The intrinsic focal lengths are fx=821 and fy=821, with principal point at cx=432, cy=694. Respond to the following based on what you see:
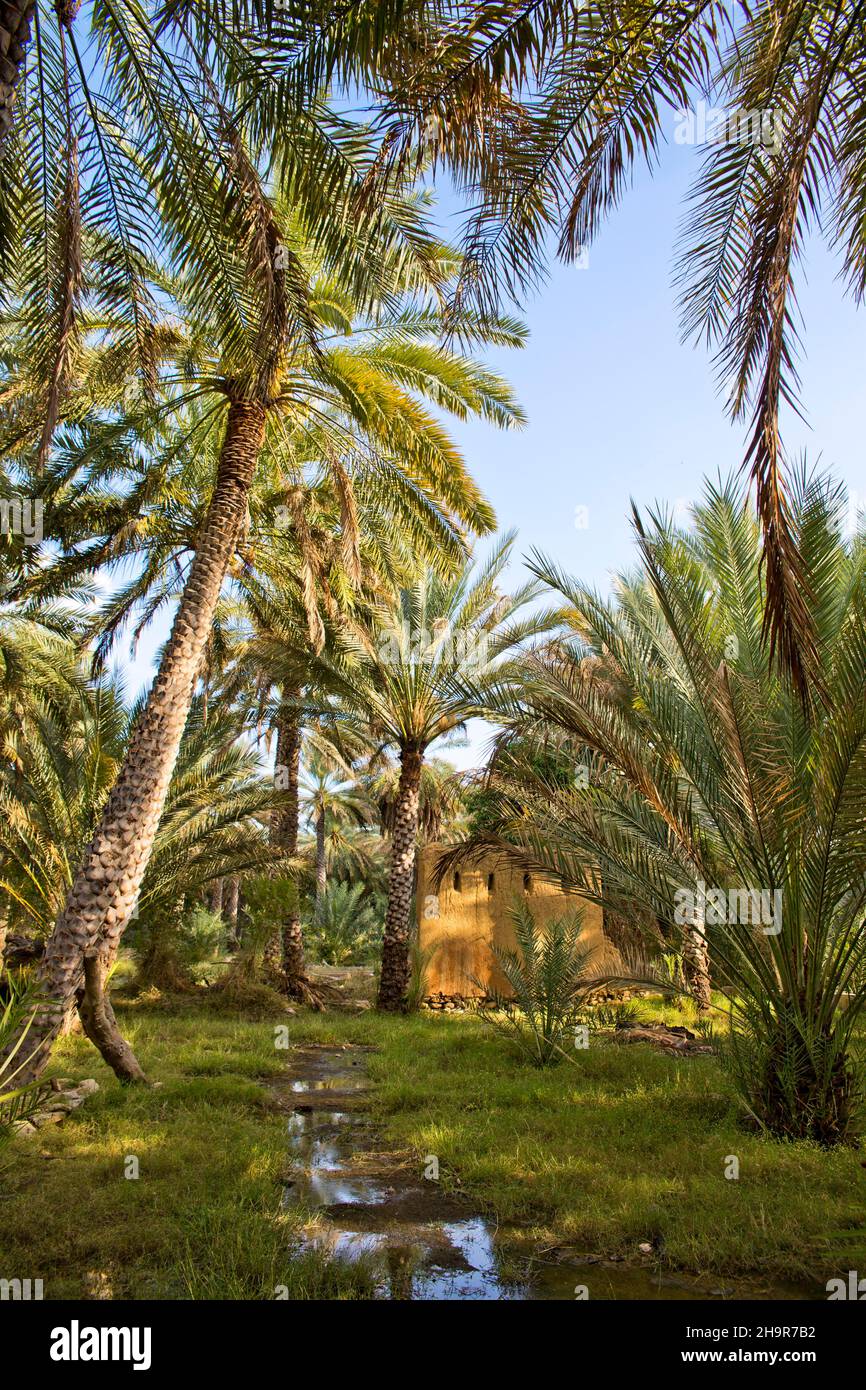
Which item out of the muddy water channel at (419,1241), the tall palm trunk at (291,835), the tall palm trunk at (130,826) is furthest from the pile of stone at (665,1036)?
the tall palm trunk at (130,826)

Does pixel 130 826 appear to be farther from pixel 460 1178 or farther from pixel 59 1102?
pixel 460 1178

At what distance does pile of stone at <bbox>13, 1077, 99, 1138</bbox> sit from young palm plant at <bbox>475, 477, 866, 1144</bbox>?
443cm

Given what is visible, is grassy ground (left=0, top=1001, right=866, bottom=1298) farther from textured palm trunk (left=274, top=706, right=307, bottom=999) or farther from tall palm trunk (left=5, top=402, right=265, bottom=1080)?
textured palm trunk (left=274, top=706, right=307, bottom=999)

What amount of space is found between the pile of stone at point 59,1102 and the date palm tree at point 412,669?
726 centimetres

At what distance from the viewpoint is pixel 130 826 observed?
7.16 m

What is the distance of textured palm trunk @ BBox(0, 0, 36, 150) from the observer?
389 centimetres

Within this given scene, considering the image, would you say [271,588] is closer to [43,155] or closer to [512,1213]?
[43,155]

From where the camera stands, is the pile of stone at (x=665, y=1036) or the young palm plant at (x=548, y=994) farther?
the pile of stone at (x=665, y=1036)

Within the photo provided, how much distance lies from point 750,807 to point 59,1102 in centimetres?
605

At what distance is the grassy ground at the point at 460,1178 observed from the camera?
3947 mm

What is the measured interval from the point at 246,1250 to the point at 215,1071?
4907 mm

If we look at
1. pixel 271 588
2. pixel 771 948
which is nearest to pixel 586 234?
pixel 771 948

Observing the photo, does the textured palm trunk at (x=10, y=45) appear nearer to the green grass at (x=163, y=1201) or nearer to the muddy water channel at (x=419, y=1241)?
the green grass at (x=163, y=1201)

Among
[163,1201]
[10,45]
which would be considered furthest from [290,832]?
[10,45]
